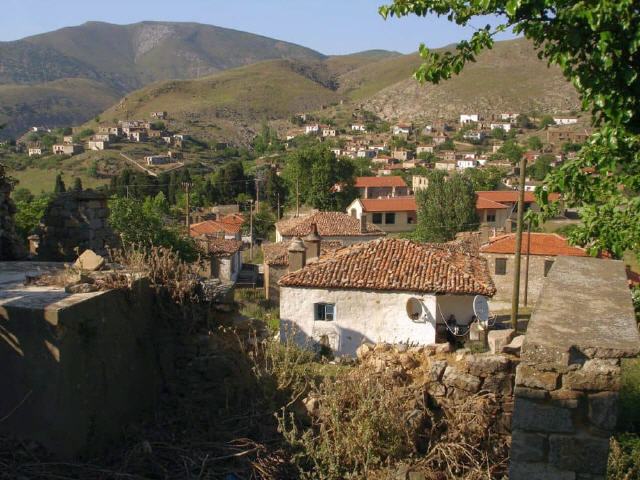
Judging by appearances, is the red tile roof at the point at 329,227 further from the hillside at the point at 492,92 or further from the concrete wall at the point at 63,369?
the hillside at the point at 492,92

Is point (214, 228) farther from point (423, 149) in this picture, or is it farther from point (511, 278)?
point (423, 149)

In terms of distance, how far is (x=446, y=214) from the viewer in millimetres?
47500

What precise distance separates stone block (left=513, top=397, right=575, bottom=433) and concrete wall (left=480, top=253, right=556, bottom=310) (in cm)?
2744

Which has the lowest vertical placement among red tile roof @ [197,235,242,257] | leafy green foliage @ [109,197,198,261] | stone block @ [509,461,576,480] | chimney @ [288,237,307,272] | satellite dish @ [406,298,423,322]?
red tile roof @ [197,235,242,257]

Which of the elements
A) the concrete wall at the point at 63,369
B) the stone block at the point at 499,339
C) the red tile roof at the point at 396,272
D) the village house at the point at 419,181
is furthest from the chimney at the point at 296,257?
the village house at the point at 419,181

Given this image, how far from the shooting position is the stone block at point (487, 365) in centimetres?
627

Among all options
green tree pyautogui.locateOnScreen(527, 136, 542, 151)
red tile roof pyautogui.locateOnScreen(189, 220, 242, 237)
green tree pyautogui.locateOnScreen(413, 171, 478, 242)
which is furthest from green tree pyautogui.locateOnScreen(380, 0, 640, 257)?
green tree pyautogui.locateOnScreen(527, 136, 542, 151)

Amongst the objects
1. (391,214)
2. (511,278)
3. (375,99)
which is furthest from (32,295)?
(375,99)

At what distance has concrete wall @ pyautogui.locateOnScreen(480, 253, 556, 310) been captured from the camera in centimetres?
2997

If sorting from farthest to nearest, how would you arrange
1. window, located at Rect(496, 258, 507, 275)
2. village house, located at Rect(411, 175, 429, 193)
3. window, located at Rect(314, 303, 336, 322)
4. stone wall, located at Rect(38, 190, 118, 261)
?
village house, located at Rect(411, 175, 429, 193)
window, located at Rect(496, 258, 507, 275)
window, located at Rect(314, 303, 336, 322)
stone wall, located at Rect(38, 190, 118, 261)

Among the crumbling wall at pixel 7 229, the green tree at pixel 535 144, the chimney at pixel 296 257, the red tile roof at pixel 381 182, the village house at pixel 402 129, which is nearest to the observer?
the crumbling wall at pixel 7 229

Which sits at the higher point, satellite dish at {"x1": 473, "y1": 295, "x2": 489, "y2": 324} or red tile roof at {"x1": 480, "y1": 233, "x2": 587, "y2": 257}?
satellite dish at {"x1": 473, "y1": 295, "x2": 489, "y2": 324}

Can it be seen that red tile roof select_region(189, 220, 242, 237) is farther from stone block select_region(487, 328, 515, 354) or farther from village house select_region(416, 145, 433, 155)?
village house select_region(416, 145, 433, 155)

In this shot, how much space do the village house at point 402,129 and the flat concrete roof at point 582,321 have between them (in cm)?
14045
